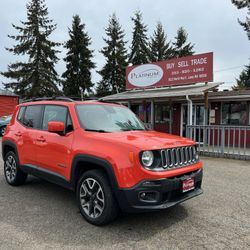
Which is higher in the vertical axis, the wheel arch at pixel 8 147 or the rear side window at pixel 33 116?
the rear side window at pixel 33 116

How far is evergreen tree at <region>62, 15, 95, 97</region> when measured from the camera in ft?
111

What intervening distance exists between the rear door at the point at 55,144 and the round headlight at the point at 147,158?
4.30 feet

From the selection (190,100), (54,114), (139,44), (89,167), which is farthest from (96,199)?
(139,44)

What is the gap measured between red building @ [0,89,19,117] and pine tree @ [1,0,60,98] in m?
1.31

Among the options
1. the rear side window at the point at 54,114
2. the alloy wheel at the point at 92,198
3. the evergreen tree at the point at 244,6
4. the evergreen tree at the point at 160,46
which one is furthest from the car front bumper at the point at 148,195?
the evergreen tree at the point at 160,46

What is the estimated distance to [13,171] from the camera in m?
5.73

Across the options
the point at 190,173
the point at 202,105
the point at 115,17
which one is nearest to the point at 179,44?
the point at 115,17

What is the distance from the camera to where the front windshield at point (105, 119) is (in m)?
4.23

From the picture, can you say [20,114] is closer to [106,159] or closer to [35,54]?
[106,159]

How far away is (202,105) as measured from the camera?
14.7 metres

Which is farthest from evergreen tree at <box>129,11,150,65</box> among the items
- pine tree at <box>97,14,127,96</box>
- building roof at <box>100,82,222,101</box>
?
building roof at <box>100,82,222,101</box>

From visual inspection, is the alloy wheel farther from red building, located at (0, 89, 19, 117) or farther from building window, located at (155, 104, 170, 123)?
red building, located at (0, 89, 19, 117)

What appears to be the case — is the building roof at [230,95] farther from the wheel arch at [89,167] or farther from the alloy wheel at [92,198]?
the alloy wheel at [92,198]

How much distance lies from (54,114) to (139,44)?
114 feet
